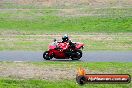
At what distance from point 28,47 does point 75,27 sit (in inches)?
563

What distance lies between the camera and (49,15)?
4812 centimetres

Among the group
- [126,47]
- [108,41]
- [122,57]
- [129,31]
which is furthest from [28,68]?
[129,31]

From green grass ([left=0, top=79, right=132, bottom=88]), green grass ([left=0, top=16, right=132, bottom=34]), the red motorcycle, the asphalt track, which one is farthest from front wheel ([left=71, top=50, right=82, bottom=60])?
green grass ([left=0, top=16, right=132, bottom=34])

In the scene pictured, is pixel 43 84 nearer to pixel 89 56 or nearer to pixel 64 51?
pixel 64 51

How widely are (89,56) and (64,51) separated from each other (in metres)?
1.81

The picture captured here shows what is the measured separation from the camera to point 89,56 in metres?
24.8

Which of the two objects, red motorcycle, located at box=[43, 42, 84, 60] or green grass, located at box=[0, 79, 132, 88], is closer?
green grass, located at box=[0, 79, 132, 88]

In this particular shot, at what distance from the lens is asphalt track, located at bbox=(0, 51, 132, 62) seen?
76.6 ft

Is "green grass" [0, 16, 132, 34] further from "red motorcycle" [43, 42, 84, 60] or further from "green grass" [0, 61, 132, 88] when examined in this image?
"green grass" [0, 61, 132, 88]

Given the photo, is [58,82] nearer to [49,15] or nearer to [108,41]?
[108,41]

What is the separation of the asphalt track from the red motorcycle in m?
0.35

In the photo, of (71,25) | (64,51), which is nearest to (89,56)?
(64,51)

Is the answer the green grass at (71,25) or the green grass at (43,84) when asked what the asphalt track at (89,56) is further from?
the green grass at (71,25)

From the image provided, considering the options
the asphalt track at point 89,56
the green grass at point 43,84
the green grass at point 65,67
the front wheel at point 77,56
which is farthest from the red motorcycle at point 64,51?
the green grass at point 43,84
